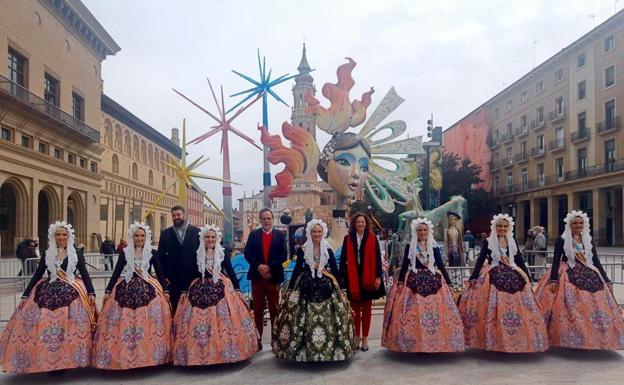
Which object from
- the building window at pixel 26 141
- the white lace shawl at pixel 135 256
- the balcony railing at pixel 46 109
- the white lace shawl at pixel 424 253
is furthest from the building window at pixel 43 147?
the white lace shawl at pixel 424 253

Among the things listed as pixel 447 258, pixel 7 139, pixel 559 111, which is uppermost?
pixel 559 111

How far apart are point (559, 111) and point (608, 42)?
639 cm

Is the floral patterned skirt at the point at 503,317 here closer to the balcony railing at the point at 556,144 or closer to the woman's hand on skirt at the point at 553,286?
the woman's hand on skirt at the point at 553,286

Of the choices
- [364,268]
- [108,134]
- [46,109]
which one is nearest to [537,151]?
[46,109]

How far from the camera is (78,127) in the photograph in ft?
105

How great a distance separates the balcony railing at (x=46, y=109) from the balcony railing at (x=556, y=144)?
32106mm

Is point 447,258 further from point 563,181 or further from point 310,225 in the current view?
point 563,181

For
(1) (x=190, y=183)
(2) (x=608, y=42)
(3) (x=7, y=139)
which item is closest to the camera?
(1) (x=190, y=183)

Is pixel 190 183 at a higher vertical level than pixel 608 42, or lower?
lower

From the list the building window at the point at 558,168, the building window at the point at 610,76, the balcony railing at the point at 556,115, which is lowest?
the building window at the point at 558,168

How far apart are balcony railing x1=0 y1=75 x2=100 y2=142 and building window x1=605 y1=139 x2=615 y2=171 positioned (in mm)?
32482

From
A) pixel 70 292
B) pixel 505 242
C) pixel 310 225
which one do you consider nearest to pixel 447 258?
pixel 505 242

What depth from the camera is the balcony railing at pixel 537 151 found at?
39062 mm

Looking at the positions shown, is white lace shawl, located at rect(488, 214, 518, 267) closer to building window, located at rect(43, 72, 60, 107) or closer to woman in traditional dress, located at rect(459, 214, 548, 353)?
woman in traditional dress, located at rect(459, 214, 548, 353)
